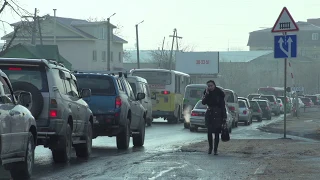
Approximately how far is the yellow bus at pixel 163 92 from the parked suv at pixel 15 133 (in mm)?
29714

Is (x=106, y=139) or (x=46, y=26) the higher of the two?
(x=46, y=26)

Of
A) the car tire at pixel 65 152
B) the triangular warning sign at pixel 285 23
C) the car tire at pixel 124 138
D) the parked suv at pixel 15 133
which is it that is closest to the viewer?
the parked suv at pixel 15 133

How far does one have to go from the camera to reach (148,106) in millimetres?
33438

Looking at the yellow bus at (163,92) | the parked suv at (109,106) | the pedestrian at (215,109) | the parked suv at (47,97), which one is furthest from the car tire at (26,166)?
the yellow bus at (163,92)

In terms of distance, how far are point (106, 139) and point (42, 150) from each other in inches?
229

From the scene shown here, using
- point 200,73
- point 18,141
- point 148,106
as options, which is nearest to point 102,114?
point 18,141

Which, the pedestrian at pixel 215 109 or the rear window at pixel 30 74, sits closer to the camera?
the rear window at pixel 30 74

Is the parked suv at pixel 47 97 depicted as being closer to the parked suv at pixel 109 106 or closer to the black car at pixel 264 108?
the parked suv at pixel 109 106

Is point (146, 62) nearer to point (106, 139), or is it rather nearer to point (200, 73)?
point (200, 73)

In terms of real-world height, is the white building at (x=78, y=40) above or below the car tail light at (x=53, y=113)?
above

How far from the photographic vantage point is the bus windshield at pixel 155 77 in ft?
140

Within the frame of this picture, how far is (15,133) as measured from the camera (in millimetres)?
11133

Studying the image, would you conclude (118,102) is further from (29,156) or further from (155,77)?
(155,77)

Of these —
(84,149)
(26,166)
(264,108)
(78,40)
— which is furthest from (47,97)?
(78,40)
